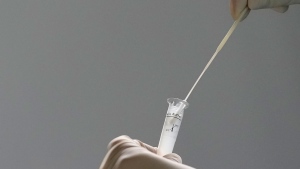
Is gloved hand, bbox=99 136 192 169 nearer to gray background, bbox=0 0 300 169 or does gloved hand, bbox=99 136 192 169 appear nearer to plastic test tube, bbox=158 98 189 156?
plastic test tube, bbox=158 98 189 156

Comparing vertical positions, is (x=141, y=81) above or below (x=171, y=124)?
above

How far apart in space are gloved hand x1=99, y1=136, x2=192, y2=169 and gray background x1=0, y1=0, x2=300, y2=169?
1075mm

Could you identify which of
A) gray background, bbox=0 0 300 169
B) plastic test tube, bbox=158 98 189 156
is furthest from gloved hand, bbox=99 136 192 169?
gray background, bbox=0 0 300 169

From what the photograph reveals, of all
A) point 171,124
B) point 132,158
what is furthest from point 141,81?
point 132,158

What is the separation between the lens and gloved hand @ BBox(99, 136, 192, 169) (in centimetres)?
56

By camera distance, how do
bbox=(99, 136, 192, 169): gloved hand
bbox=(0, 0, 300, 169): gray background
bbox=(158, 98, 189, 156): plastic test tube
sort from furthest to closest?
bbox=(0, 0, 300, 169): gray background → bbox=(158, 98, 189, 156): plastic test tube → bbox=(99, 136, 192, 169): gloved hand

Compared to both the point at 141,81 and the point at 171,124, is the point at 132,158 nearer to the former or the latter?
the point at 171,124

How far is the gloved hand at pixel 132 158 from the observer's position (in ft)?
1.85

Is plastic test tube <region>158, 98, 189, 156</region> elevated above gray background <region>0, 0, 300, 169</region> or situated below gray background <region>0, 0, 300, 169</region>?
below

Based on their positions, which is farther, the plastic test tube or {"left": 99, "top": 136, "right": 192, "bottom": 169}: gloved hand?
the plastic test tube

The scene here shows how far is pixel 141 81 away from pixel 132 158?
1157 millimetres

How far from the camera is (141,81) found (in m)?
1.72

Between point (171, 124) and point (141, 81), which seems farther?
point (141, 81)

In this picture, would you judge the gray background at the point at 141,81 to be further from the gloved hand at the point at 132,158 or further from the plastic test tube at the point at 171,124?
the gloved hand at the point at 132,158
